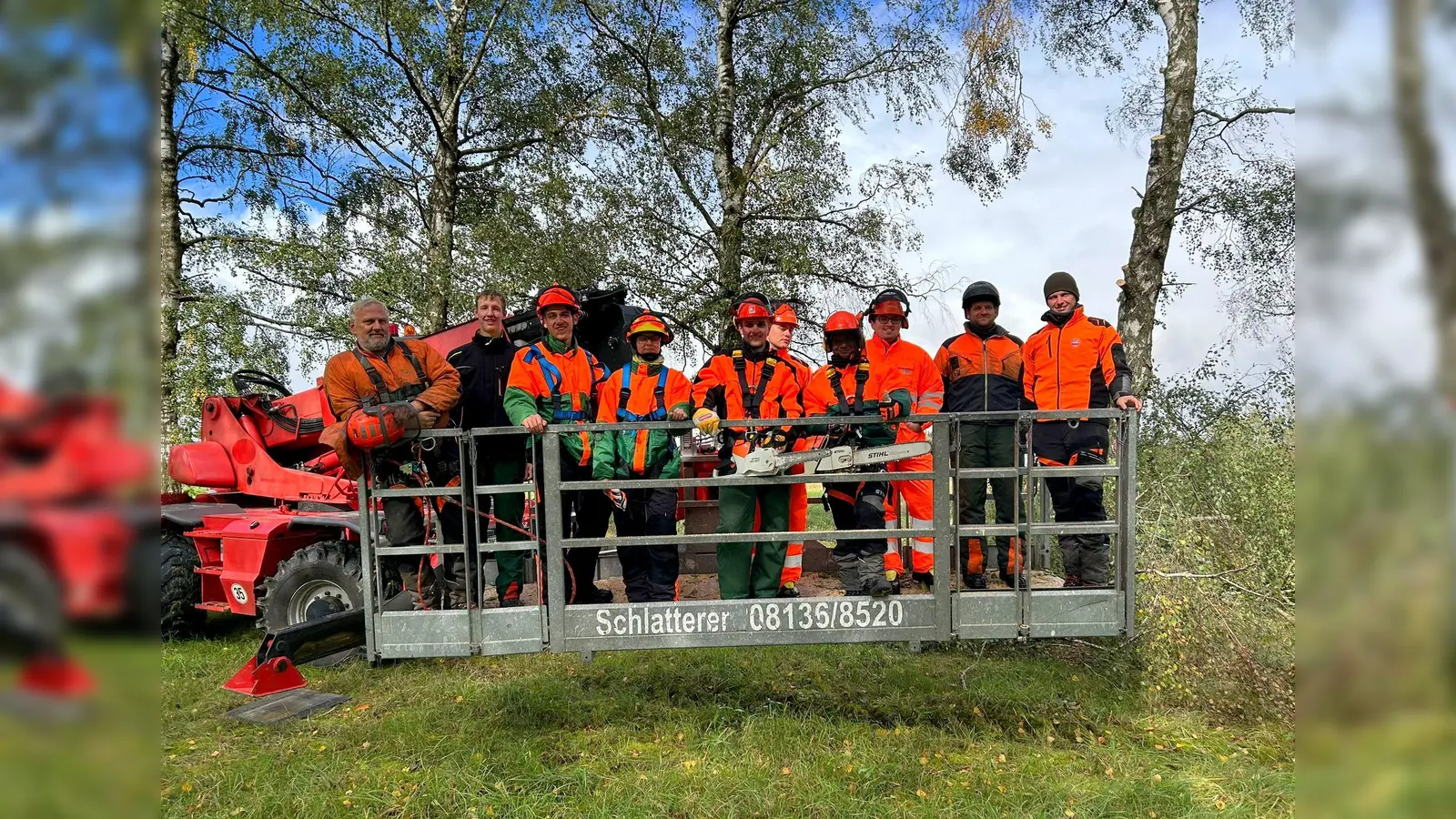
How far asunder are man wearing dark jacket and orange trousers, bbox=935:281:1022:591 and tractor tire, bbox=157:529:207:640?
716 cm

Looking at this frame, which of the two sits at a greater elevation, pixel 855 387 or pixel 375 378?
pixel 375 378

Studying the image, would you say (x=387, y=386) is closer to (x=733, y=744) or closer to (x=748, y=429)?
(x=748, y=429)

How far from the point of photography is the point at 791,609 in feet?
13.5

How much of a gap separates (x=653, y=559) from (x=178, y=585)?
213 inches

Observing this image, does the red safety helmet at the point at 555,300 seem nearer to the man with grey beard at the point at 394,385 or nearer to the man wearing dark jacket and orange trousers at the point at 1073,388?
the man with grey beard at the point at 394,385

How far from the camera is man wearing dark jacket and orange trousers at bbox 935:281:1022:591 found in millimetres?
5734

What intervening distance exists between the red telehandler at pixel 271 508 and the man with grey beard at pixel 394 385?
133 centimetres

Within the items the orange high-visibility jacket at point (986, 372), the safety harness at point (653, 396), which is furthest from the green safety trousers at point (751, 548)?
the orange high-visibility jacket at point (986, 372)

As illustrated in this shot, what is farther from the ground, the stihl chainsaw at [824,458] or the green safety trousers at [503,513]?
the stihl chainsaw at [824,458]

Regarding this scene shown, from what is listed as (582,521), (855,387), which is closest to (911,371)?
(855,387)

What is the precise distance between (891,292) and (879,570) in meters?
1.99

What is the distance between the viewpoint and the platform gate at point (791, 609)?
4090 millimetres

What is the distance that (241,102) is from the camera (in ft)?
48.9
